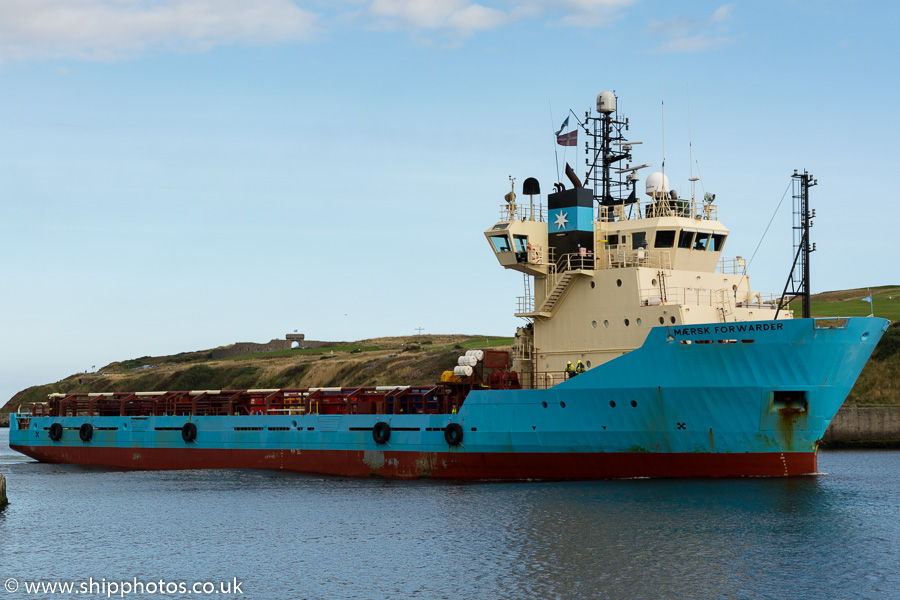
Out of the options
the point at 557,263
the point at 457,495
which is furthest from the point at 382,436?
the point at 557,263

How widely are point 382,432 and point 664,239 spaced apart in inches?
446

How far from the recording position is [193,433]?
37.8 meters

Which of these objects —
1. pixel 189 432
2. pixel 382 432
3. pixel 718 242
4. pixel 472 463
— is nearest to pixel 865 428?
pixel 718 242

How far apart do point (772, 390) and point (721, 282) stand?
533cm

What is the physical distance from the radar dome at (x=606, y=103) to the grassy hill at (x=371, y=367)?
90.1ft

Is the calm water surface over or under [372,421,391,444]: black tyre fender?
under

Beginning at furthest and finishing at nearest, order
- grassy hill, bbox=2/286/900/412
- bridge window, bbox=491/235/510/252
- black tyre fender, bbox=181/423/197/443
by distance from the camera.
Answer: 1. grassy hill, bbox=2/286/900/412
2. black tyre fender, bbox=181/423/197/443
3. bridge window, bbox=491/235/510/252

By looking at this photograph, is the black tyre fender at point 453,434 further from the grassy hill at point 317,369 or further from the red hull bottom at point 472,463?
the grassy hill at point 317,369

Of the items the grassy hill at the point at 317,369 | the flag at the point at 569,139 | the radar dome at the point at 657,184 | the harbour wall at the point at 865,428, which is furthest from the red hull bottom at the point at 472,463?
the grassy hill at the point at 317,369

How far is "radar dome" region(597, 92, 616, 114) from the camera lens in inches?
1286

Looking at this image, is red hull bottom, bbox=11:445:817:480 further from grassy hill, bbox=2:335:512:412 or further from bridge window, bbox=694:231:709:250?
grassy hill, bbox=2:335:512:412

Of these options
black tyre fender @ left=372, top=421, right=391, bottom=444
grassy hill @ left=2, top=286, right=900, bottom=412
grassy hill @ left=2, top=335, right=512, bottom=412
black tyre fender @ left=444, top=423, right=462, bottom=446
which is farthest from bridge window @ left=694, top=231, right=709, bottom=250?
grassy hill @ left=2, top=335, right=512, bottom=412

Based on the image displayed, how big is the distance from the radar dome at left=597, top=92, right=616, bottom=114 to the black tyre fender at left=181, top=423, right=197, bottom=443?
65.4 ft

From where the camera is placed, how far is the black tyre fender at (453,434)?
99.5 ft
